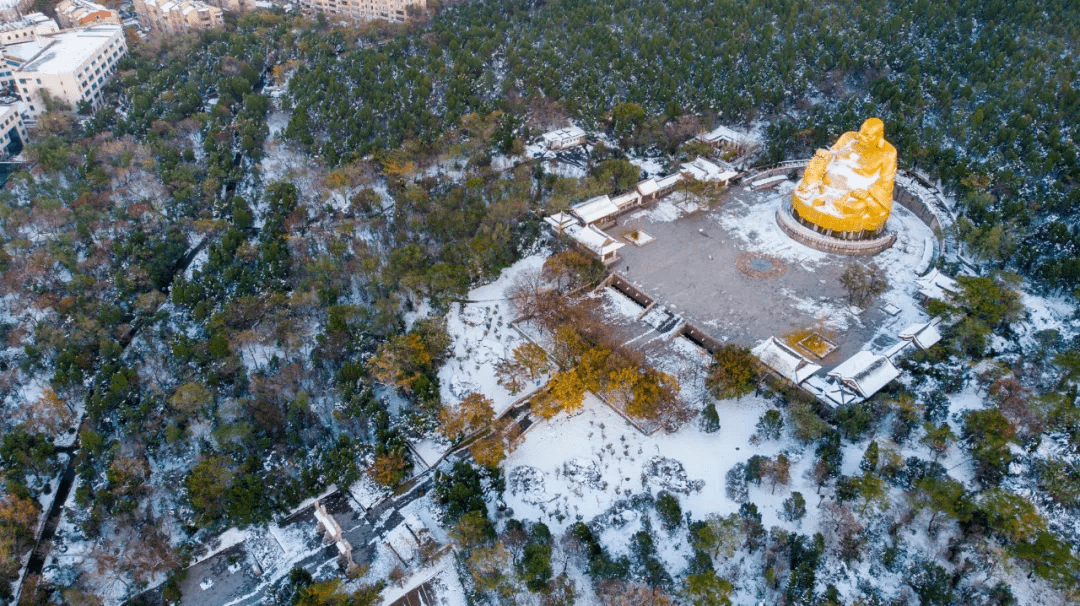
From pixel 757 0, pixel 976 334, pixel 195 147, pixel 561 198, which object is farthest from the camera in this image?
pixel 757 0

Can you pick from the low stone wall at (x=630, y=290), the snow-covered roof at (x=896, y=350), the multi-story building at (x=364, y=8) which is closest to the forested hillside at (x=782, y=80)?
the multi-story building at (x=364, y=8)

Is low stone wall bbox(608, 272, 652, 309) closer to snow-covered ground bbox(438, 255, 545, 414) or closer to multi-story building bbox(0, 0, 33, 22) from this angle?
snow-covered ground bbox(438, 255, 545, 414)

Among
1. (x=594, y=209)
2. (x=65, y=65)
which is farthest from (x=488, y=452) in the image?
(x=65, y=65)

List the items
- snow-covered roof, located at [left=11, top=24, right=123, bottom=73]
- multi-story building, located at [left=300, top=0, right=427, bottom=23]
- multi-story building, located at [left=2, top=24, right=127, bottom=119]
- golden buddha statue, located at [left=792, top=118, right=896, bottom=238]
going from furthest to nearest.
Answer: multi-story building, located at [left=300, top=0, right=427, bottom=23]
snow-covered roof, located at [left=11, top=24, right=123, bottom=73]
multi-story building, located at [left=2, top=24, right=127, bottom=119]
golden buddha statue, located at [left=792, top=118, right=896, bottom=238]

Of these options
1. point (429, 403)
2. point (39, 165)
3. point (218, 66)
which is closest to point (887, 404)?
point (429, 403)

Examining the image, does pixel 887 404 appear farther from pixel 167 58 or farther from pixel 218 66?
pixel 167 58

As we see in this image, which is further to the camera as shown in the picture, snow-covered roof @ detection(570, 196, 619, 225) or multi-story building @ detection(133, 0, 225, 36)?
multi-story building @ detection(133, 0, 225, 36)

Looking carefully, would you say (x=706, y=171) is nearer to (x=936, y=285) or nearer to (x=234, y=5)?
(x=936, y=285)

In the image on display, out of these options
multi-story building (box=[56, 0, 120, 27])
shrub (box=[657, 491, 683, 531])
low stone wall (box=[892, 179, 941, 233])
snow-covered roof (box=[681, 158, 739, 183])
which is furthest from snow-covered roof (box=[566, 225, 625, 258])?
multi-story building (box=[56, 0, 120, 27])
